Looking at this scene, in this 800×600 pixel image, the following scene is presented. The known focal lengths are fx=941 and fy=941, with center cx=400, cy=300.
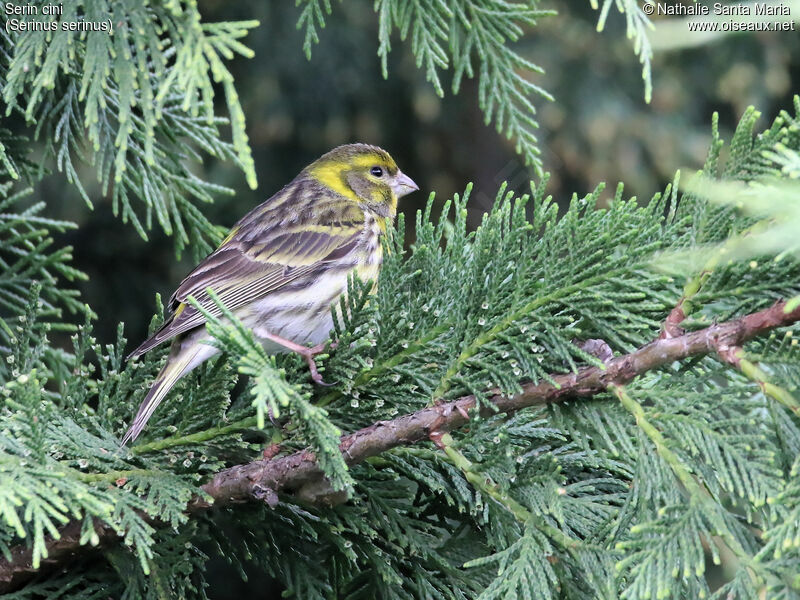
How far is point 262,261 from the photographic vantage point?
11.7ft

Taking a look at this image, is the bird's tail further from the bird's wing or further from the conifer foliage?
the bird's wing

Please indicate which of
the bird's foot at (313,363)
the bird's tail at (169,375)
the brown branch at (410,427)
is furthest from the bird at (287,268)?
the brown branch at (410,427)

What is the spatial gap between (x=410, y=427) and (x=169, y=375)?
0.90 meters

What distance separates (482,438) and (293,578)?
590 millimetres

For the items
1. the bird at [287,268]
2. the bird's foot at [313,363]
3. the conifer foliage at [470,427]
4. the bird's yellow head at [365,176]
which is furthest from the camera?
the bird's yellow head at [365,176]

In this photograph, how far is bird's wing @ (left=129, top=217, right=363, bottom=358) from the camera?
340cm

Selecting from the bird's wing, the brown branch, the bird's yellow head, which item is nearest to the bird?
the bird's wing

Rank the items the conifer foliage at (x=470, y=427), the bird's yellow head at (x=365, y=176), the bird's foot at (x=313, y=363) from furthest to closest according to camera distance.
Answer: the bird's yellow head at (x=365, y=176) < the bird's foot at (x=313, y=363) < the conifer foliage at (x=470, y=427)

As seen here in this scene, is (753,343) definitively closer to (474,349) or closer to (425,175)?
(474,349)

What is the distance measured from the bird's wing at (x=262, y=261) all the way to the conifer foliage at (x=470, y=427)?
110 cm

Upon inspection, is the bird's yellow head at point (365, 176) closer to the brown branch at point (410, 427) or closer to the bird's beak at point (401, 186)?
the bird's beak at point (401, 186)

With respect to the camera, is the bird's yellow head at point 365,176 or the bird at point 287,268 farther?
the bird's yellow head at point 365,176

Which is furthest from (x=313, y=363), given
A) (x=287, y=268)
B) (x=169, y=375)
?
(x=287, y=268)

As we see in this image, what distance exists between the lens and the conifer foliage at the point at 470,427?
1.55 meters
